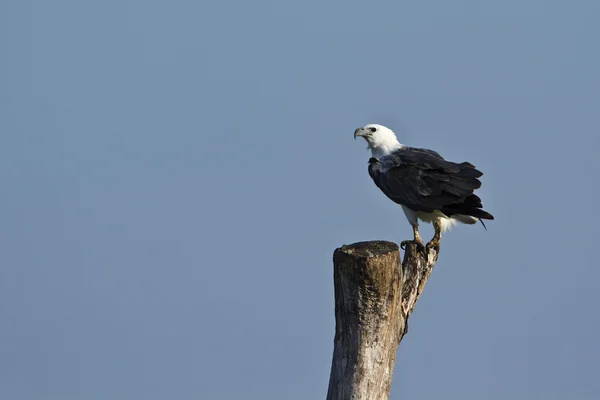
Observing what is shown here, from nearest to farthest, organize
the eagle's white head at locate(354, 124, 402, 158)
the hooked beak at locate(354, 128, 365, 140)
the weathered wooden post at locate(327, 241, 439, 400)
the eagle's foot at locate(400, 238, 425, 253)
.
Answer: the weathered wooden post at locate(327, 241, 439, 400), the eagle's foot at locate(400, 238, 425, 253), the eagle's white head at locate(354, 124, 402, 158), the hooked beak at locate(354, 128, 365, 140)

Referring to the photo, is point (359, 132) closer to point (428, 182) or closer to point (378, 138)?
point (378, 138)

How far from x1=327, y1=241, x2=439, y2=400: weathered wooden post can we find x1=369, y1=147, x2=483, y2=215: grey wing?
276cm

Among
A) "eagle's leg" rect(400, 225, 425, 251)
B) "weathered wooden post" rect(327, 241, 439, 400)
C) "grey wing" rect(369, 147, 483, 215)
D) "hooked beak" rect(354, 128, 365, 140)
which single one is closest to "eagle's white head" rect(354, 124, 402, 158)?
"hooked beak" rect(354, 128, 365, 140)

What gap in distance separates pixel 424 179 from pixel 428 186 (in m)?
Result: 0.13

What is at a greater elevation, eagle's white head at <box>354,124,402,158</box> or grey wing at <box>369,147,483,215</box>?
eagle's white head at <box>354,124,402,158</box>

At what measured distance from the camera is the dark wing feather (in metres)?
10.2

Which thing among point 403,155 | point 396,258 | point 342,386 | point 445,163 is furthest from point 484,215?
point 342,386

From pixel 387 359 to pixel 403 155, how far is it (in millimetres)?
4150

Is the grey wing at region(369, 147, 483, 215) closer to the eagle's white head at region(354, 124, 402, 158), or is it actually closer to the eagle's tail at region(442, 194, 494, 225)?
the eagle's tail at region(442, 194, 494, 225)

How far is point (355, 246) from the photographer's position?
25.8 feet

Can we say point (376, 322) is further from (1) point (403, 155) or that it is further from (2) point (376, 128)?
(2) point (376, 128)

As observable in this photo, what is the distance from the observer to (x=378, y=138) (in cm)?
1212

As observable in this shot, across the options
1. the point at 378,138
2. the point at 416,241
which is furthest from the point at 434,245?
the point at 378,138

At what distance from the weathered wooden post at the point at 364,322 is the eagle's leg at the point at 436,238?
97.6 inches
